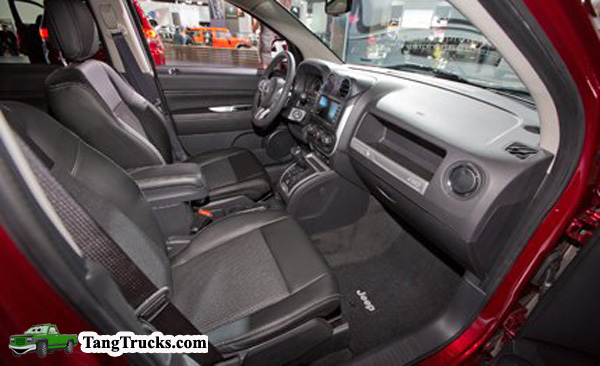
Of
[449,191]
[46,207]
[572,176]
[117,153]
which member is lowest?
[117,153]

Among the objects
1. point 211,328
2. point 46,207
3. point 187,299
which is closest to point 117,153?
point 187,299

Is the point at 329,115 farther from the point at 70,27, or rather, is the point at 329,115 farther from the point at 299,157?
the point at 70,27

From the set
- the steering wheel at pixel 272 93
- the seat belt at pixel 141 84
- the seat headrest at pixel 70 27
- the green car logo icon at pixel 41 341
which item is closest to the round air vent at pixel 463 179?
the green car logo icon at pixel 41 341

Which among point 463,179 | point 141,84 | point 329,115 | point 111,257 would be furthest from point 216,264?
point 141,84

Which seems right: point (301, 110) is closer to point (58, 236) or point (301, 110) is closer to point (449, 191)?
point (449, 191)

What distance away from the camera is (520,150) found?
0.87 m

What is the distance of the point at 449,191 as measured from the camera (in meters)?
1.00

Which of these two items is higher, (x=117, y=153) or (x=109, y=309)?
(x=109, y=309)

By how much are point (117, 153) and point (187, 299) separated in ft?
2.75

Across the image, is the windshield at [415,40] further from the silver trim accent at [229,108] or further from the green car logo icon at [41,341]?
the green car logo icon at [41,341]

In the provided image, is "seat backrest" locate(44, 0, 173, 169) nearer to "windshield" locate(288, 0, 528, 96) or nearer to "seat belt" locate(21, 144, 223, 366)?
"seat belt" locate(21, 144, 223, 366)

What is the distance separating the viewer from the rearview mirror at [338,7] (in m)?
1.38

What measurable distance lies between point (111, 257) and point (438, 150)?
1.01m

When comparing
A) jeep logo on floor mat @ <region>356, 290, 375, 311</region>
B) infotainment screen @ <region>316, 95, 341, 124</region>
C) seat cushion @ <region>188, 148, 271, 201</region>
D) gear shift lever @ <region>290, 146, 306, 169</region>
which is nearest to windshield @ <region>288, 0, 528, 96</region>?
infotainment screen @ <region>316, 95, 341, 124</region>
